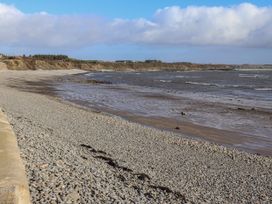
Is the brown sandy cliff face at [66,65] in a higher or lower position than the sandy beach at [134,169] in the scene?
lower

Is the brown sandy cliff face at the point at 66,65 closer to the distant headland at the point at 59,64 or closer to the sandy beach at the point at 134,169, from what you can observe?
the distant headland at the point at 59,64

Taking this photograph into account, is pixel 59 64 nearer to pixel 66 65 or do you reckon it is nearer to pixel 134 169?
pixel 66 65

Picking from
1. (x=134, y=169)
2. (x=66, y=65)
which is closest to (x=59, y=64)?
(x=66, y=65)

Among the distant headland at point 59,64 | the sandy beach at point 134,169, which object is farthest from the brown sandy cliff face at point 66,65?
the sandy beach at point 134,169

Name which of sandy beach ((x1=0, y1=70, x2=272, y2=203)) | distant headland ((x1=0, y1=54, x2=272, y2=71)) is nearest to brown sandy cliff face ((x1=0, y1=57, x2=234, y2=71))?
distant headland ((x1=0, y1=54, x2=272, y2=71))

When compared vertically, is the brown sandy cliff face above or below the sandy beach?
below

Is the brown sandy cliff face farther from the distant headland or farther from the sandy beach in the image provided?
the sandy beach

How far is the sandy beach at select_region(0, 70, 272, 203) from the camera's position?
8312mm

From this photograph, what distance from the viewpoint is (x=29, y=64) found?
11381 centimetres

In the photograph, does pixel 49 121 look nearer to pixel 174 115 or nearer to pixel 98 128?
pixel 98 128

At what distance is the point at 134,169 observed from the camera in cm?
1101

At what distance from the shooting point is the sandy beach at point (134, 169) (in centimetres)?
831

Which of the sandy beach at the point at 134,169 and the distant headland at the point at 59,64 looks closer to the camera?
the sandy beach at the point at 134,169

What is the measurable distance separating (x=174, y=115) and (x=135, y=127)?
263 inches
